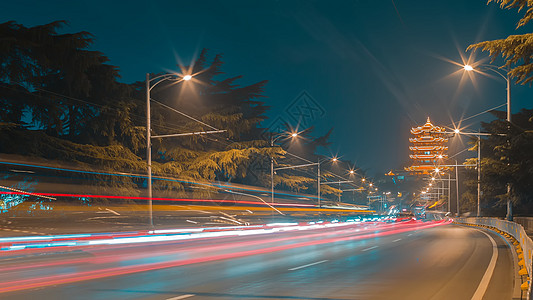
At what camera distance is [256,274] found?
1384 cm

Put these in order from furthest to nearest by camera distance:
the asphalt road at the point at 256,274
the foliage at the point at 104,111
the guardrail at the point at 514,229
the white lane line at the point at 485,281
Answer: the foliage at the point at 104,111, the guardrail at the point at 514,229, the asphalt road at the point at 256,274, the white lane line at the point at 485,281

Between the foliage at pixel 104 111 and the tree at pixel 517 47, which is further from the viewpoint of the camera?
the foliage at pixel 104 111

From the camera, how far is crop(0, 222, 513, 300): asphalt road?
34.7 feet

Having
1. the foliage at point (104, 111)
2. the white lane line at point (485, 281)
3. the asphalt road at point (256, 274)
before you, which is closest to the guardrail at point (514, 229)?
the asphalt road at point (256, 274)

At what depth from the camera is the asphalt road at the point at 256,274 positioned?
1057cm

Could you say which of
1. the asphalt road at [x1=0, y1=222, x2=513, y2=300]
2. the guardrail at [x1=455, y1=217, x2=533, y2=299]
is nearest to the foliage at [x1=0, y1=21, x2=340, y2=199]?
the asphalt road at [x1=0, y1=222, x2=513, y2=300]

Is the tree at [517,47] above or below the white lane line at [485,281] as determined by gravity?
above

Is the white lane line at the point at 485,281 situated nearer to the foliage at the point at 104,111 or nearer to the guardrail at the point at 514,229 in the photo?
the guardrail at the point at 514,229

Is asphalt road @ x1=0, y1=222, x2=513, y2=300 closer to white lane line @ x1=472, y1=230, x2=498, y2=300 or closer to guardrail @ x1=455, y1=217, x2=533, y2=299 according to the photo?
white lane line @ x1=472, y1=230, x2=498, y2=300

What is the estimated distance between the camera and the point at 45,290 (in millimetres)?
11078

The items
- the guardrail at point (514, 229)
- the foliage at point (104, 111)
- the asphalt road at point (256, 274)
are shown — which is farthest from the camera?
the foliage at point (104, 111)

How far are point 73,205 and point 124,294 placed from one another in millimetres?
25834

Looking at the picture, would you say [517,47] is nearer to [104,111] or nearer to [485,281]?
[485,281]

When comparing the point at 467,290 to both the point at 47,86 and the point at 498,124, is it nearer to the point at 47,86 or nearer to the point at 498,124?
the point at 498,124
